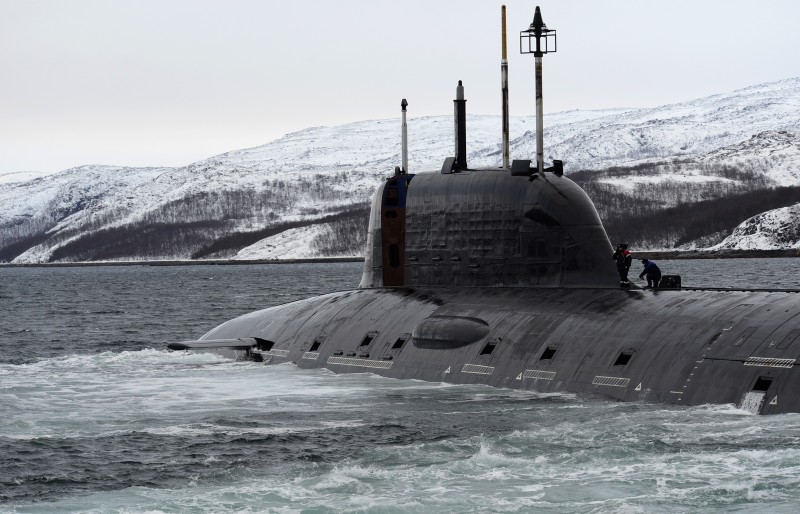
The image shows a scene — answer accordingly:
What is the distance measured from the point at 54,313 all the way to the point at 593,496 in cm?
5785

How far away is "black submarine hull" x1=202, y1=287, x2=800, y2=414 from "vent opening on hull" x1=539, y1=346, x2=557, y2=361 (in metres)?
0.02

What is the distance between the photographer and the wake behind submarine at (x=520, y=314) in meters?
21.7

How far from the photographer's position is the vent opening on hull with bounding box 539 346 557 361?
80.5 feet

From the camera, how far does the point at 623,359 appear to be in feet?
75.7

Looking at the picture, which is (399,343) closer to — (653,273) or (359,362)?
(359,362)

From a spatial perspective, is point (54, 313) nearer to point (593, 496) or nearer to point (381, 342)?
point (381, 342)

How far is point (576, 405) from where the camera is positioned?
2211 cm

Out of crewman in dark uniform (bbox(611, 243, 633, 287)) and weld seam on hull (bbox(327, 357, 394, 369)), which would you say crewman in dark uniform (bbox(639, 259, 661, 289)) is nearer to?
crewman in dark uniform (bbox(611, 243, 633, 287))

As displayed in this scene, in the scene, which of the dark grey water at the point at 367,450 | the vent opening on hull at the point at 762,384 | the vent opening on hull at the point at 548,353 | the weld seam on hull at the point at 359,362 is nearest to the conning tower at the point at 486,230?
the weld seam on hull at the point at 359,362

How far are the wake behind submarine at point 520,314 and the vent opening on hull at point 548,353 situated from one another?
36 mm

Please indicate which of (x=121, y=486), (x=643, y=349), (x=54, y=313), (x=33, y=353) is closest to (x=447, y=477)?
(x=121, y=486)

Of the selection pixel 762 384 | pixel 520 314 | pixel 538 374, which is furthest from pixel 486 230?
pixel 762 384

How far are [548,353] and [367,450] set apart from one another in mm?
6020

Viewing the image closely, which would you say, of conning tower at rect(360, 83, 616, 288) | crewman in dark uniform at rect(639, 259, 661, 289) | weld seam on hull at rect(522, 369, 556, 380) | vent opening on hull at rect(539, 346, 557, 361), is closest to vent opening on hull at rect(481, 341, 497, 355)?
vent opening on hull at rect(539, 346, 557, 361)
